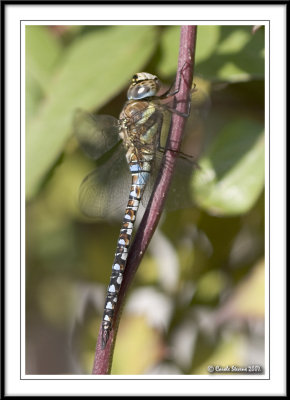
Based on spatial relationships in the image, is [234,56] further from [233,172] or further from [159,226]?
[159,226]

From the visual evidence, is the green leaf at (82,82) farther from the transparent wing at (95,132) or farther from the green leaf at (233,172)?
the green leaf at (233,172)

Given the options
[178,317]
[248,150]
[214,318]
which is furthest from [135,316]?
[248,150]

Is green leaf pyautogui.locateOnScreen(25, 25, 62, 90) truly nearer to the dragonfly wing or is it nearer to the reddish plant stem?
the dragonfly wing

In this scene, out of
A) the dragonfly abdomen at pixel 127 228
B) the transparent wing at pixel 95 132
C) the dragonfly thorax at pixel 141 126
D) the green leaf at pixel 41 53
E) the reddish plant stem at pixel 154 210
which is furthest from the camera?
the green leaf at pixel 41 53

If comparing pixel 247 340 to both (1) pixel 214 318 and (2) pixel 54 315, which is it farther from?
(2) pixel 54 315

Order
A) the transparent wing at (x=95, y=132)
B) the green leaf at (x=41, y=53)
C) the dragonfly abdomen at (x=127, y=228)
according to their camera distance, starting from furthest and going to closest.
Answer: the green leaf at (x=41, y=53) < the transparent wing at (x=95, y=132) < the dragonfly abdomen at (x=127, y=228)

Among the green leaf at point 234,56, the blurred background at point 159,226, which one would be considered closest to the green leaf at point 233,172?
the blurred background at point 159,226

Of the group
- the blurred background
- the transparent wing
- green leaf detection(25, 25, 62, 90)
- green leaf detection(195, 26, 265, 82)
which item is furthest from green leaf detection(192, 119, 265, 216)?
green leaf detection(25, 25, 62, 90)

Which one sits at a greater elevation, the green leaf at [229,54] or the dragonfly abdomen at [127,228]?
the green leaf at [229,54]

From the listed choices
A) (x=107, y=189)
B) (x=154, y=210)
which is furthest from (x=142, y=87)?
(x=154, y=210)
